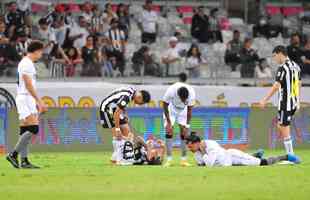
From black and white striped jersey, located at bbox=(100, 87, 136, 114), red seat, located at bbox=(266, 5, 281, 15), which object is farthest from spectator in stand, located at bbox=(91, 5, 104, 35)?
black and white striped jersey, located at bbox=(100, 87, 136, 114)

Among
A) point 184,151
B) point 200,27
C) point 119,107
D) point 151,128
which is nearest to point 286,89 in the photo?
point 184,151

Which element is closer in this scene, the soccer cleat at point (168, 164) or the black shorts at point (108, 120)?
the soccer cleat at point (168, 164)

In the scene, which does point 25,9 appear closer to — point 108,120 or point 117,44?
point 117,44

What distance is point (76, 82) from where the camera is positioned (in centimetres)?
2808

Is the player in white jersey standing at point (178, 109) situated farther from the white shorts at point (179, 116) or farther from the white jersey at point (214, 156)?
the white jersey at point (214, 156)

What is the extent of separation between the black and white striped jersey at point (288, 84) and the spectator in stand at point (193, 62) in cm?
1029

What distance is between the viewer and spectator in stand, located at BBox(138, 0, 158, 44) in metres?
31.4

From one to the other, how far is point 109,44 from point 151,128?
13.0ft

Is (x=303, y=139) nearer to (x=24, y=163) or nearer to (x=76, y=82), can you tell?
(x=76, y=82)

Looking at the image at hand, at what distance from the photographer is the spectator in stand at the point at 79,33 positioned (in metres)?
29.6

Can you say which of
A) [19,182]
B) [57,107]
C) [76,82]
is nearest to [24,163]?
[19,182]

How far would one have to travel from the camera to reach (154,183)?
1466 centimetres

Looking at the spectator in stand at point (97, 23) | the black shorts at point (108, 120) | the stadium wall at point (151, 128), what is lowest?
the stadium wall at point (151, 128)

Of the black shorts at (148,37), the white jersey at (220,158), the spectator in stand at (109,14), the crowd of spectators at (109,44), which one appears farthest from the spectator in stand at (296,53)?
the white jersey at (220,158)
